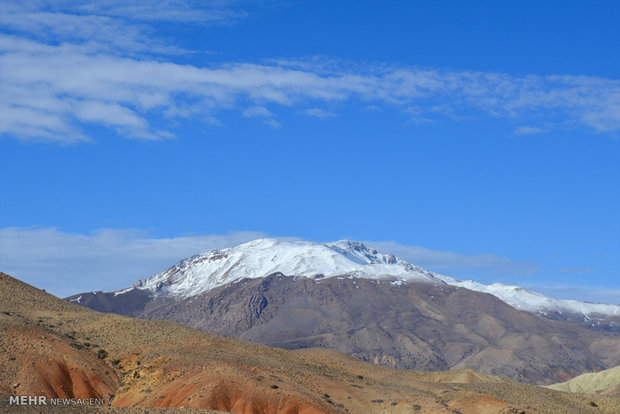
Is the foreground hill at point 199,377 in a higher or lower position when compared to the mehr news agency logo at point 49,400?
higher

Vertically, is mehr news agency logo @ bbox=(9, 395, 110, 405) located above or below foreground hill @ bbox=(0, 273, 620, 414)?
below

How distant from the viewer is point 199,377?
274ft

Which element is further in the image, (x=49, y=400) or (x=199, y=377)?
(x=199, y=377)

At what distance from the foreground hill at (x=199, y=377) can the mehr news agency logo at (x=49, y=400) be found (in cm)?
147

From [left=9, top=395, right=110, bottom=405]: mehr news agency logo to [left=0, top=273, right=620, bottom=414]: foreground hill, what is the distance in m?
1.47

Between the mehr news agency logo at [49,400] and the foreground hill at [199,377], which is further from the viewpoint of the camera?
the foreground hill at [199,377]

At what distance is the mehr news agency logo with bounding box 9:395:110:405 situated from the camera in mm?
63938

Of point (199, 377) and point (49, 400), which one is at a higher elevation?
point (199, 377)

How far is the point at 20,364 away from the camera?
82.8 m

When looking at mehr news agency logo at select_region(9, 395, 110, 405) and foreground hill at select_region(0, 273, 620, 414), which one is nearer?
mehr news agency logo at select_region(9, 395, 110, 405)

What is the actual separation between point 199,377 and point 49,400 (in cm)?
1358

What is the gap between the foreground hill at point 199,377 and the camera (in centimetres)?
8150

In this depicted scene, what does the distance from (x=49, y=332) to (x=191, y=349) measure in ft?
47.7

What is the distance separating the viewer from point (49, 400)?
253ft
